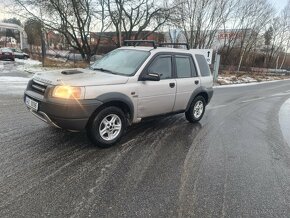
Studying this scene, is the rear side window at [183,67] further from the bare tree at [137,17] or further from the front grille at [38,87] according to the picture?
the bare tree at [137,17]

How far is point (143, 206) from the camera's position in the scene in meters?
3.35

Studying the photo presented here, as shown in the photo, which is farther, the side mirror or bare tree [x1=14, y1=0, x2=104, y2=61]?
bare tree [x1=14, y1=0, x2=104, y2=61]

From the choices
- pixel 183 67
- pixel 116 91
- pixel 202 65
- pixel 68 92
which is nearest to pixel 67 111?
pixel 68 92

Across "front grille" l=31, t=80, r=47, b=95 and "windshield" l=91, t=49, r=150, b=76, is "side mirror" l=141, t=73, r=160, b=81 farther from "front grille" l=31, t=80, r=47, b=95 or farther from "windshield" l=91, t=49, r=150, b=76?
"front grille" l=31, t=80, r=47, b=95


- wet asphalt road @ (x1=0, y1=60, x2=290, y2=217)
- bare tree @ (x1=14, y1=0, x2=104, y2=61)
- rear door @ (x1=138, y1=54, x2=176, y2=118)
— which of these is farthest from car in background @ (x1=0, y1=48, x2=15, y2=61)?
rear door @ (x1=138, y1=54, x2=176, y2=118)

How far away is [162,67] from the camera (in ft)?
19.8

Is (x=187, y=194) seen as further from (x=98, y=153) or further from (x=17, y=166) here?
(x=17, y=166)

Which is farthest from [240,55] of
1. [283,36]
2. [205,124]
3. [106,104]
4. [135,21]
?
[106,104]

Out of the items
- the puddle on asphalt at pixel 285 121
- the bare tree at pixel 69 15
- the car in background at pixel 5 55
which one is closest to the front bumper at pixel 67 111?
the puddle on asphalt at pixel 285 121

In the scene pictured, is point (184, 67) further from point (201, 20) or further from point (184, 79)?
point (201, 20)

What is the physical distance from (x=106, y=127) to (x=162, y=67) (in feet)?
6.06

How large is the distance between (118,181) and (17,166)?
4.93 ft

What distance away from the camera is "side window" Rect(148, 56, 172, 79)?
19.0ft

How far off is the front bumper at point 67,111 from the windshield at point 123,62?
107cm
